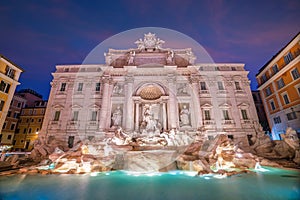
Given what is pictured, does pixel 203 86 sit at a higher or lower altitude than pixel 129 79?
lower

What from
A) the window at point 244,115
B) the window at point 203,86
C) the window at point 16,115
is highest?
the window at point 203,86

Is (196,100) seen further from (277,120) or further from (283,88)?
(277,120)

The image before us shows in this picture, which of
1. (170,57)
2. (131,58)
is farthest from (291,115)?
(131,58)

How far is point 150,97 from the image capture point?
18.1 metres

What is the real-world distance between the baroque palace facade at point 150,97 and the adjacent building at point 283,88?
10.9 feet

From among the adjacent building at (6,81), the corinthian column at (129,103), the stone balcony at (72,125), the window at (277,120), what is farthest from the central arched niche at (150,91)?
the window at (277,120)

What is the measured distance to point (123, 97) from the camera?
56.7 feet

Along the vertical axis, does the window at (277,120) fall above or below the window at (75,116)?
below

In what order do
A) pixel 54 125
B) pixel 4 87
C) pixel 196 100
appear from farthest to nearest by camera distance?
1. pixel 54 125
2. pixel 196 100
3. pixel 4 87

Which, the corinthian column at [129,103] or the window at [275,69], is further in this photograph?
the window at [275,69]

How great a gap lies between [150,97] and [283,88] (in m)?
16.9

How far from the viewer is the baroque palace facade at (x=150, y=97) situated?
16.1 m

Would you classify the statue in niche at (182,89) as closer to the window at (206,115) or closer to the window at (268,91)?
the window at (206,115)

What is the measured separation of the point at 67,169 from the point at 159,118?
1078 centimetres
